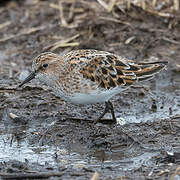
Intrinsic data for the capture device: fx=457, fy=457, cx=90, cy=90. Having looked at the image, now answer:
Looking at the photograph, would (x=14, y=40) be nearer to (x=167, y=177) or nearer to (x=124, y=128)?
(x=124, y=128)

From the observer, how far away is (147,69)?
7426 mm

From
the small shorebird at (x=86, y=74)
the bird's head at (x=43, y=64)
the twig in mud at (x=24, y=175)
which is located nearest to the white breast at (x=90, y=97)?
the small shorebird at (x=86, y=74)

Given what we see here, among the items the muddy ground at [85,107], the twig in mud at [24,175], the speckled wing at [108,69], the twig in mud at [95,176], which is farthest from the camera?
the speckled wing at [108,69]

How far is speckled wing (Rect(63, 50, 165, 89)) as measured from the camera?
7.02m

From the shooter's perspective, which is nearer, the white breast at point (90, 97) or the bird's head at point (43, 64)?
the white breast at point (90, 97)

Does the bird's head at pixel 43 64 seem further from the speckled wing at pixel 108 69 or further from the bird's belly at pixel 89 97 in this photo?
the bird's belly at pixel 89 97

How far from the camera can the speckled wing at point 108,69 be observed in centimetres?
702

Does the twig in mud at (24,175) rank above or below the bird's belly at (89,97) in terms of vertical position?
below

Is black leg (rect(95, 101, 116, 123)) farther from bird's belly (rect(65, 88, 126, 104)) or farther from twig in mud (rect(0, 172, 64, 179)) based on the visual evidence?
twig in mud (rect(0, 172, 64, 179))

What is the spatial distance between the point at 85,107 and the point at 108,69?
124cm

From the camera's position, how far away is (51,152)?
6.61 m

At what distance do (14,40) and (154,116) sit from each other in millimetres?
4417

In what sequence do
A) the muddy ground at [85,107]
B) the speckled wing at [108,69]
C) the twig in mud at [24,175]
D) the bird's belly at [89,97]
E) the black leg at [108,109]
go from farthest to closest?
the black leg at [108,109] < the speckled wing at [108,69] < the bird's belly at [89,97] < the muddy ground at [85,107] < the twig in mud at [24,175]

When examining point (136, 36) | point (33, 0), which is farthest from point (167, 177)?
point (33, 0)
